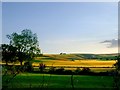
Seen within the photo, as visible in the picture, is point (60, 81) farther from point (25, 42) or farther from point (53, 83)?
point (25, 42)

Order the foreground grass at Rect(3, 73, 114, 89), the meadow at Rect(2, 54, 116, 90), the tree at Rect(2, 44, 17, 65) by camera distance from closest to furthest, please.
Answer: the meadow at Rect(2, 54, 116, 90), the foreground grass at Rect(3, 73, 114, 89), the tree at Rect(2, 44, 17, 65)

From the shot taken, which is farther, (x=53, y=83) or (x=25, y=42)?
(x=25, y=42)

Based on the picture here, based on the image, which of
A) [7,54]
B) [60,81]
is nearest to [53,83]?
[60,81]

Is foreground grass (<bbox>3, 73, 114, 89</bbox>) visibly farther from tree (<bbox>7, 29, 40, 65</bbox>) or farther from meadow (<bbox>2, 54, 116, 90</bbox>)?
tree (<bbox>7, 29, 40, 65</bbox>)

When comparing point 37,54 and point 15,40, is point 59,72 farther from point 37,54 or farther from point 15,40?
point 15,40

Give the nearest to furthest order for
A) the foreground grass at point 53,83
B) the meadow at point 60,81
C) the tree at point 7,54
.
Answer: the meadow at point 60,81, the foreground grass at point 53,83, the tree at point 7,54

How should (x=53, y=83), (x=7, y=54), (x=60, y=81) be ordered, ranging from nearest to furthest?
(x=53, y=83), (x=60, y=81), (x=7, y=54)

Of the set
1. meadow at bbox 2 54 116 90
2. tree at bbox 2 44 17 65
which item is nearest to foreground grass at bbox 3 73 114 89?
meadow at bbox 2 54 116 90

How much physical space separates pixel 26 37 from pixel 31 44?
239cm

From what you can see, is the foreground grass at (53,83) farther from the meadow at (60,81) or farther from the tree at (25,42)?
the tree at (25,42)

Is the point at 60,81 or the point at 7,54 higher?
the point at 7,54

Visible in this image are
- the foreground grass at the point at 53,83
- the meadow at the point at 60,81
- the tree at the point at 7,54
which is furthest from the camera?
the tree at the point at 7,54

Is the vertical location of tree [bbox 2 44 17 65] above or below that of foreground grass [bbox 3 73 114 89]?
above

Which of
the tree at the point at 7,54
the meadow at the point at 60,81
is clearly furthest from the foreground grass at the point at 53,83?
the tree at the point at 7,54
